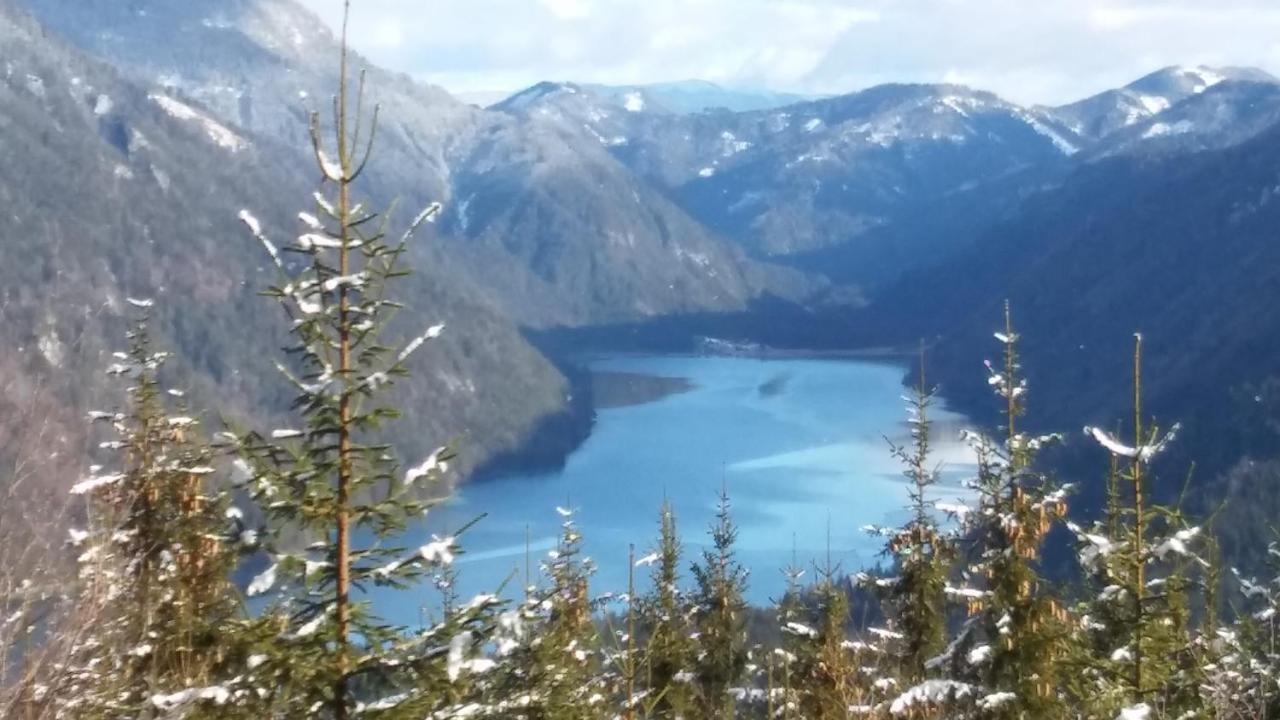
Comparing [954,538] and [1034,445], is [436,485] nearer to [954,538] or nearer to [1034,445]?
[1034,445]

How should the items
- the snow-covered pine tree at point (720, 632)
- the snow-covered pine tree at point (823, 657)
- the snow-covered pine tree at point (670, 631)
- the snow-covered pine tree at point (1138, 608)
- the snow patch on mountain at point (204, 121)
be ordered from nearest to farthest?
the snow-covered pine tree at point (1138, 608), the snow-covered pine tree at point (823, 657), the snow-covered pine tree at point (670, 631), the snow-covered pine tree at point (720, 632), the snow patch on mountain at point (204, 121)

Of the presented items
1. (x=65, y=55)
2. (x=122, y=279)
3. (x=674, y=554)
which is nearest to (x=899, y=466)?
(x=122, y=279)

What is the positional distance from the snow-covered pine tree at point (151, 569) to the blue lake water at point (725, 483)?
3279 centimetres

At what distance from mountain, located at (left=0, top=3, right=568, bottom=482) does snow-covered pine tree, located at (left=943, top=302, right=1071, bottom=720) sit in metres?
82.3

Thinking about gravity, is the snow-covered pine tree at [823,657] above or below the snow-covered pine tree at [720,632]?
above

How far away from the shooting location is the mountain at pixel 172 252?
378 feet

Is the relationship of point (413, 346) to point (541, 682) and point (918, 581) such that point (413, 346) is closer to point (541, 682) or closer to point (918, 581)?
point (541, 682)

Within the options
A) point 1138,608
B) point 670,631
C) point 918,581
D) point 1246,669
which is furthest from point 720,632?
point 1138,608

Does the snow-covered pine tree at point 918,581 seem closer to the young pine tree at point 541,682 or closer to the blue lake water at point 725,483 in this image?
the young pine tree at point 541,682

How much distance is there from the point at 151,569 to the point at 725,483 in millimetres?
34761

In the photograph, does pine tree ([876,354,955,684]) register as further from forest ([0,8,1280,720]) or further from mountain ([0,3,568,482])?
mountain ([0,3,568,482])

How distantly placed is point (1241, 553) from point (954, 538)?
2402 inches

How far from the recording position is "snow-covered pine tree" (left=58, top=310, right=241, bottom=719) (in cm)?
543

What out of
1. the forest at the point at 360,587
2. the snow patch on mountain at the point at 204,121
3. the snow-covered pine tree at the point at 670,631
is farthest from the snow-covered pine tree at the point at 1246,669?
the snow patch on mountain at the point at 204,121
